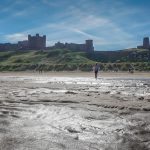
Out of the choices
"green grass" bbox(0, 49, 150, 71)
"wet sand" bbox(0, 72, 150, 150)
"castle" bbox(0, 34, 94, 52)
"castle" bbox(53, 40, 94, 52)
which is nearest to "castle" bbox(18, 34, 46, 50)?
"castle" bbox(0, 34, 94, 52)

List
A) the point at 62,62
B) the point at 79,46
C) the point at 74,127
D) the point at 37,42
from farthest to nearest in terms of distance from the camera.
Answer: the point at 37,42 < the point at 79,46 < the point at 62,62 < the point at 74,127

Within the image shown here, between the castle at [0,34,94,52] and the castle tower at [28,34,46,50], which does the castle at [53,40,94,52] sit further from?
the castle tower at [28,34,46,50]

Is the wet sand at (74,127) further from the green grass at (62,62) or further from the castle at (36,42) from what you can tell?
the castle at (36,42)

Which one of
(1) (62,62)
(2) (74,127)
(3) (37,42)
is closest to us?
(2) (74,127)

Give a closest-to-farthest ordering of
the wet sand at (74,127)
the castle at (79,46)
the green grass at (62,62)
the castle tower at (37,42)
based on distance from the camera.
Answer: the wet sand at (74,127) < the green grass at (62,62) < the castle at (79,46) < the castle tower at (37,42)

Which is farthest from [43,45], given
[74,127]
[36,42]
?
[74,127]

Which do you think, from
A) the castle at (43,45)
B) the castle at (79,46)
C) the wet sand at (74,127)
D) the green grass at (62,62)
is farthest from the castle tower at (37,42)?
the wet sand at (74,127)

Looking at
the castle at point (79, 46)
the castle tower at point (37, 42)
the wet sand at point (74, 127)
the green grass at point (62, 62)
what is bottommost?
the wet sand at point (74, 127)

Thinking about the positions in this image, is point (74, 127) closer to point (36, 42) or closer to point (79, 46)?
point (79, 46)

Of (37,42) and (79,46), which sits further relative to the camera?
(37,42)

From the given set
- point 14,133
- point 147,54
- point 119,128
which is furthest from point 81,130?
point 147,54

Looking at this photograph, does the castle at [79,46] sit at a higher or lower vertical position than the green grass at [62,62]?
higher

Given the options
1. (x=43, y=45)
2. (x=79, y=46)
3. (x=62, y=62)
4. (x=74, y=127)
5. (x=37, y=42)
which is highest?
(x=37, y=42)

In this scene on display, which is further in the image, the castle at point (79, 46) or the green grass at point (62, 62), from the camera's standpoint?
the castle at point (79, 46)
